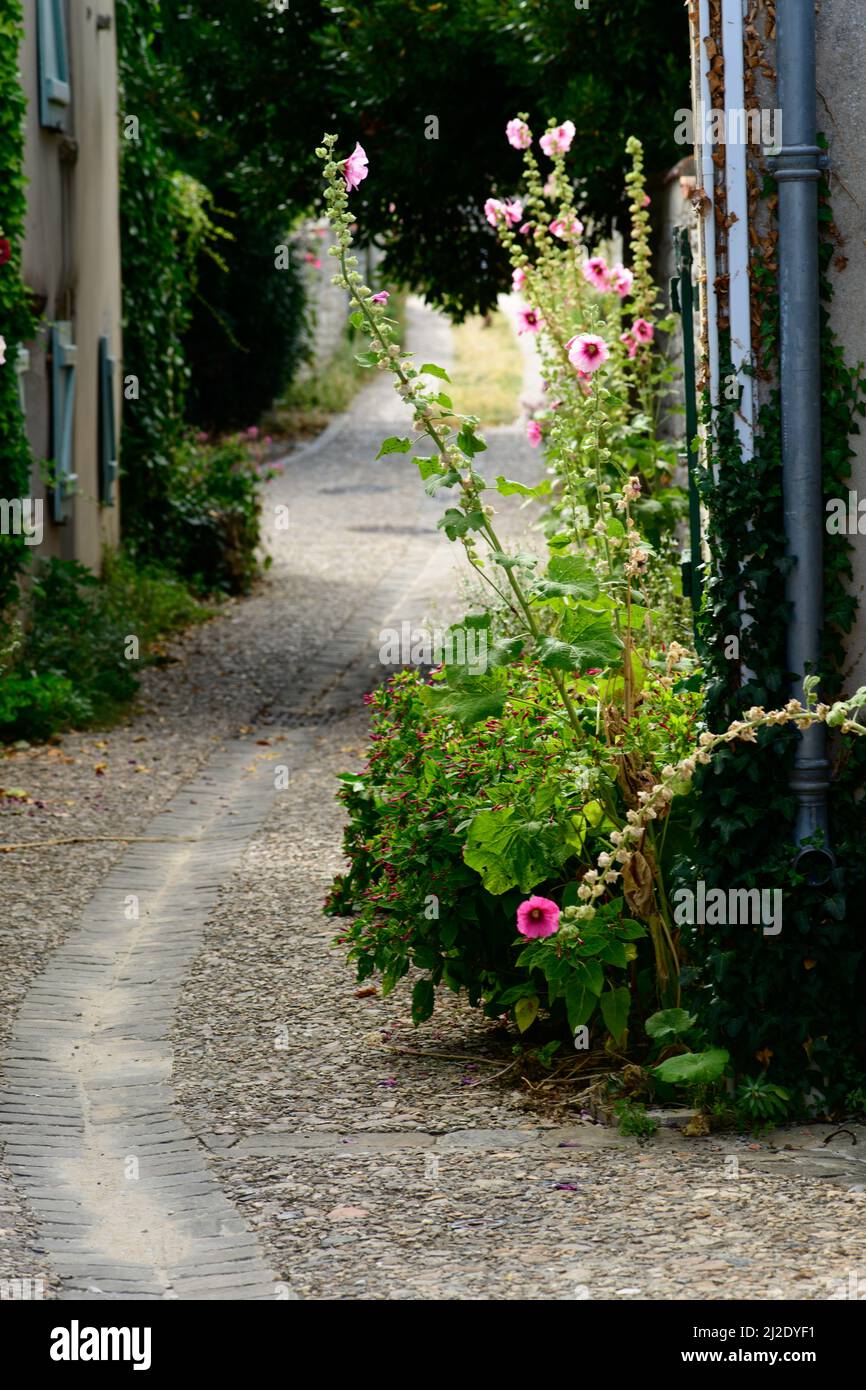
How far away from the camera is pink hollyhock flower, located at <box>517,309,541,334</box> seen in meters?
7.45

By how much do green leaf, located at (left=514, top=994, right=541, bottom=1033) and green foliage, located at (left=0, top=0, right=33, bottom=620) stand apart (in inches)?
227

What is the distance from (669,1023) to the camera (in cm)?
465

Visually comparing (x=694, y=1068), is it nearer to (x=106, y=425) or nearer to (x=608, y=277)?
(x=608, y=277)

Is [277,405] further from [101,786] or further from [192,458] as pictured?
[101,786]

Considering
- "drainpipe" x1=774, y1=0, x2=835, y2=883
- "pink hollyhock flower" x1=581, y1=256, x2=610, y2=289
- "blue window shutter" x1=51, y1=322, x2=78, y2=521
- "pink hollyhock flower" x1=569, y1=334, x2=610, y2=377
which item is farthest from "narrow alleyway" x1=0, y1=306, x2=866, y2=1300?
"blue window shutter" x1=51, y1=322, x2=78, y2=521

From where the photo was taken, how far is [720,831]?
14.6 feet

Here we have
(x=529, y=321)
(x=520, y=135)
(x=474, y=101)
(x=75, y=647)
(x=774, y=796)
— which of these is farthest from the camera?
(x=75, y=647)

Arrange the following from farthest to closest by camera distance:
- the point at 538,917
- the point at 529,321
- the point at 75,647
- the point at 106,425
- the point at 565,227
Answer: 1. the point at 106,425
2. the point at 75,647
3. the point at 529,321
4. the point at 565,227
5. the point at 538,917

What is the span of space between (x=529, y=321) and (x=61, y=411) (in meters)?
4.63

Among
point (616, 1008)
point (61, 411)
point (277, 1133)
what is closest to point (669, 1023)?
point (616, 1008)

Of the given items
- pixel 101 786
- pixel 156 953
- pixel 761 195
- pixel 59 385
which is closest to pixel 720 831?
pixel 761 195

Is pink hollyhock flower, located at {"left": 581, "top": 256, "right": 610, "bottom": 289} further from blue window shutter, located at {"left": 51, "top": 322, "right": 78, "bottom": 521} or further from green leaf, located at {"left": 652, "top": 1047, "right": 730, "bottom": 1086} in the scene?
blue window shutter, located at {"left": 51, "top": 322, "right": 78, "bottom": 521}

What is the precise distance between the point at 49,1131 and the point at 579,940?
147cm

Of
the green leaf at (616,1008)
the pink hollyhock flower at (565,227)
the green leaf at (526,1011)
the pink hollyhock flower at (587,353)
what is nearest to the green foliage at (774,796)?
the green leaf at (616,1008)
